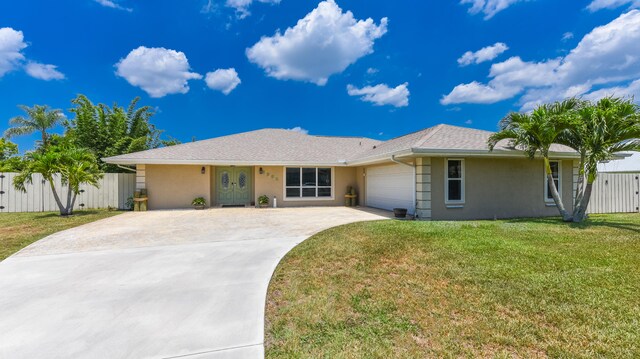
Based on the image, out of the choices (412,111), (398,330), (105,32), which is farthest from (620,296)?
(412,111)

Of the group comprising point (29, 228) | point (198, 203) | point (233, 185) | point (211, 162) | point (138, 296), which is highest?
point (211, 162)

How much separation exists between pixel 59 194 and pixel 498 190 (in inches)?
770

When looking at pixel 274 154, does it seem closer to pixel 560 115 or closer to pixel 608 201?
pixel 560 115

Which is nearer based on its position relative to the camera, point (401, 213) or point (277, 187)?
point (401, 213)

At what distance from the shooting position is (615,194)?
1252cm

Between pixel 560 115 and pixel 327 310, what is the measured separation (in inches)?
377

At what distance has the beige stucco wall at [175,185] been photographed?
13656 mm

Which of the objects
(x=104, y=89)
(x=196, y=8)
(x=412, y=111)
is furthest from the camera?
(x=412, y=111)

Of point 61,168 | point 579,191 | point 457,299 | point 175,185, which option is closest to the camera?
point 457,299

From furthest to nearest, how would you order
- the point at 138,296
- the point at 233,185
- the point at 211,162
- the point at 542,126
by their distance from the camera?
the point at 233,185 → the point at 211,162 → the point at 542,126 → the point at 138,296

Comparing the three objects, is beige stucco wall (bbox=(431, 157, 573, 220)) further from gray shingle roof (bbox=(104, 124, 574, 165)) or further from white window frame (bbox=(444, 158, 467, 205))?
gray shingle roof (bbox=(104, 124, 574, 165))

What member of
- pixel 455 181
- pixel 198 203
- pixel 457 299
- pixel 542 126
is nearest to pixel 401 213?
pixel 455 181

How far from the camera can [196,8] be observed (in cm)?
1431

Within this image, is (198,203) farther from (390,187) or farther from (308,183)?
(390,187)
